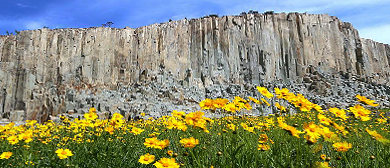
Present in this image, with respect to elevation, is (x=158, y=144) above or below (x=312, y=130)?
below

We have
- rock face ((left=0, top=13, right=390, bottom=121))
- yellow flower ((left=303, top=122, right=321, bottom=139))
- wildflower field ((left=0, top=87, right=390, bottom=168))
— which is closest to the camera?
yellow flower ((left=303, top=122, right=321, bottom=139))

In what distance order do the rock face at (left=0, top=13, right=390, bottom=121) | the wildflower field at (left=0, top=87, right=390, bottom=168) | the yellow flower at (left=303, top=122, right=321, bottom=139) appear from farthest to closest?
the rock face at (left=0, top=13, right=390, bottom=121) < the wildflower field at (left=0, top=87, right=390, bottom=168) < the yellow flower at (left=303, top=122, right=321, bottom=139)

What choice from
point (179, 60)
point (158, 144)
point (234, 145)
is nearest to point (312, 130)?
point (234, 145)

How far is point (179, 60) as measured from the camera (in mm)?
35219

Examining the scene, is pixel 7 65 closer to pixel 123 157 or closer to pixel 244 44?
pixel 244 44

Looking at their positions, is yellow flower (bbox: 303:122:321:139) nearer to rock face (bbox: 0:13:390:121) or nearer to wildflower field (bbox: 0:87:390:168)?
wildflower field (bbox: 0:87:390:168)

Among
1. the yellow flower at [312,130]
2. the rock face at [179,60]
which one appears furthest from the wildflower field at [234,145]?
the rock face at [179,60]

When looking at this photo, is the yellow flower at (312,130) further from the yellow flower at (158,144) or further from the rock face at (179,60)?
the rock face at (179,60)

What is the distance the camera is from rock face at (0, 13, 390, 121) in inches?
1148

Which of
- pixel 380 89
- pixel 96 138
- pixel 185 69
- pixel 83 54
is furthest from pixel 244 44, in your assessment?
pixel 96 138

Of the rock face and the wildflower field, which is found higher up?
the rock face

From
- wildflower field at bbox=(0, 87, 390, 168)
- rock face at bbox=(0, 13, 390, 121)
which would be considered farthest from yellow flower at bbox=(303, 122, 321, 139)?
rock face at bbox=(0, 13, 390, 121)

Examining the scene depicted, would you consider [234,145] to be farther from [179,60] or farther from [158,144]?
[179,60]

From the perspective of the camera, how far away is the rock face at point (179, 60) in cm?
2916
